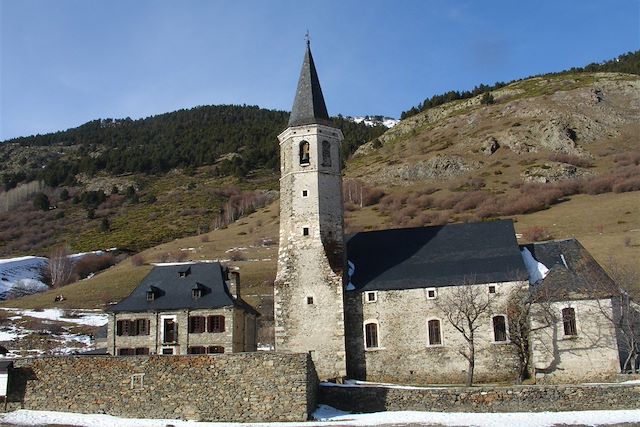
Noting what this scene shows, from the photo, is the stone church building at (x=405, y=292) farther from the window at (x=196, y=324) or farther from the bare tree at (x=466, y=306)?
the window at (x=196, y=324)

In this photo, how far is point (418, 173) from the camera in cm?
13112

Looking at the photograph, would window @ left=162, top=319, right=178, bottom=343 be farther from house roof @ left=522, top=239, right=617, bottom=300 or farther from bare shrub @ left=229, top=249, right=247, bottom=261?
bare shrub @ left=229, top=249, right=247, bottom=261

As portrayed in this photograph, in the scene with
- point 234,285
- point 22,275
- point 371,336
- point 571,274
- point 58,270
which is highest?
point 58,270

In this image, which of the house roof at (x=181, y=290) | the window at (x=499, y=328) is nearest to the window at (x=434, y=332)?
the window at (x=499, y=328)

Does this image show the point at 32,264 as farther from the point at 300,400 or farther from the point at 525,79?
the point at 525,79

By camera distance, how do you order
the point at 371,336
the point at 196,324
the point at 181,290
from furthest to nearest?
the point at 181,290 → the point at 196,324 → the point at 371,336

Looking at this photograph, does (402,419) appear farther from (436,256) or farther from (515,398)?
(436,256)

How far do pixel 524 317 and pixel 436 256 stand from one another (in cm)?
656

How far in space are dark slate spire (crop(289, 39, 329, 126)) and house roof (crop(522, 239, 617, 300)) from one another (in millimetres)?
15849

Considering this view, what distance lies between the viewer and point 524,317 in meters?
33.6

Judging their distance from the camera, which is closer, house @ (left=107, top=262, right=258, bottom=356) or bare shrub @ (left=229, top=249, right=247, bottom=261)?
house @ (left=107, top=262, right=258, bottom=356)

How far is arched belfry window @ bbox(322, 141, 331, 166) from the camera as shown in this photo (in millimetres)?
39406

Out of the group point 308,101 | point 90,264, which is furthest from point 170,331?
point 90,264

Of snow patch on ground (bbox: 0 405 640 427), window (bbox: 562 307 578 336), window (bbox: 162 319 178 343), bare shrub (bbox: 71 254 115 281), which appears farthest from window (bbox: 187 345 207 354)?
bare shrub (bbox: 71 254 115 281)
